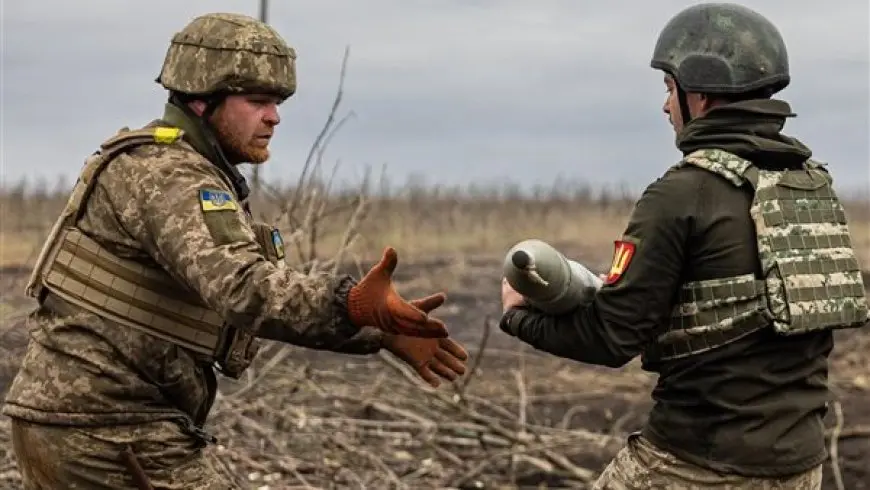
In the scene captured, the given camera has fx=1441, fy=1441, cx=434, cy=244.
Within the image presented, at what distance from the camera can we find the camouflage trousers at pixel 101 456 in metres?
4.46

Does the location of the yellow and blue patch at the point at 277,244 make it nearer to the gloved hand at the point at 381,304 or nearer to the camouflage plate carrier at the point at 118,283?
the camouflage plate carrier at the point at 118,283

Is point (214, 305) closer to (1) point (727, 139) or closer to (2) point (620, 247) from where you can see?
(2) point (620, 247)

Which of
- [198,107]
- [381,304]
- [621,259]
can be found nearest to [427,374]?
[381,304]

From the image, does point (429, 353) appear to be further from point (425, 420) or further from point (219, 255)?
point (425, 420)

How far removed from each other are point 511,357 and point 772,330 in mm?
9736

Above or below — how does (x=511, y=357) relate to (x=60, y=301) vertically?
below

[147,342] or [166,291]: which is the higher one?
[166,291]

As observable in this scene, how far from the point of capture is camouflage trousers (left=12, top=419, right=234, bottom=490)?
4.46m

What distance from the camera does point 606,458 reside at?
31.3 feet

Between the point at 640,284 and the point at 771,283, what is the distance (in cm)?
40

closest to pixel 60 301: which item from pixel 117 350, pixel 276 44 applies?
pixel 117 350

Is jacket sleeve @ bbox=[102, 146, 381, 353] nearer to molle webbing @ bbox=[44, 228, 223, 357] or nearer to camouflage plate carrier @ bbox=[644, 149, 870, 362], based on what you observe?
molle webbing @ bbox=[44, 228, 223, 357]

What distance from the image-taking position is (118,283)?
14.5ft

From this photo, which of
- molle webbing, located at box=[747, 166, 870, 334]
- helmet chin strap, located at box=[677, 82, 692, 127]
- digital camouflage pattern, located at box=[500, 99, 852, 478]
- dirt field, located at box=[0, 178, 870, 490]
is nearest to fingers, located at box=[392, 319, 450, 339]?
digital camouflage pattern, located at box=[500, 99, 852, 478]
